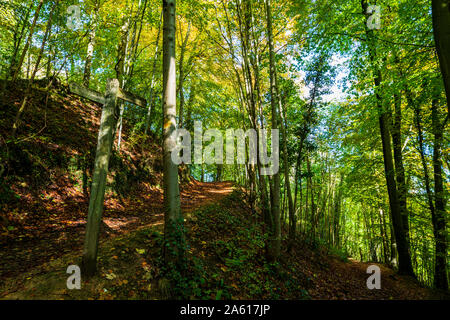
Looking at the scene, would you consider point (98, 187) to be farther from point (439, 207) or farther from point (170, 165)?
point (439, 207)

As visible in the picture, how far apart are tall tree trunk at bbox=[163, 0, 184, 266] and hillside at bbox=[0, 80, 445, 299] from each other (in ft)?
0.90

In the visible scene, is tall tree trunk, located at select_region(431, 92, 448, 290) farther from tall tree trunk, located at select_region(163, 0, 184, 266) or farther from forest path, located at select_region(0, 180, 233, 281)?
forest path, located at select_region(0, 180, 233, 281)

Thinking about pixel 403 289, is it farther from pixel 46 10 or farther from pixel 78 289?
pixel 46 10

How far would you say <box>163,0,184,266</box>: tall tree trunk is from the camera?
318cm

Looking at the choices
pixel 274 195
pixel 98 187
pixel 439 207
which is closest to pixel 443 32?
pixel 274 195

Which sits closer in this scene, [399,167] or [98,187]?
[98,187]

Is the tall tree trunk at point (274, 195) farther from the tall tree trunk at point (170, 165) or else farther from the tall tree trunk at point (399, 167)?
the tall tree trunk at point (399, 167)

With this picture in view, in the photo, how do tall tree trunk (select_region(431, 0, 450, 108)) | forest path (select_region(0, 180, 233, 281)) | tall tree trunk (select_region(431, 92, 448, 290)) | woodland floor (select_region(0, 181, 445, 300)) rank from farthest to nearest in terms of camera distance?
tall tree trunk (select_region(431, 92, 448, 290)), forest path (select_region(0, 180, 233, 281)), woodland floor (select_region(0, 181, 445, 300)), tall tree trunk (select_region(431, 0, 450, 108))

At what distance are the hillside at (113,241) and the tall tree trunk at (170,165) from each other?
0.90 feet

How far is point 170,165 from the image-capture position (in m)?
3.23

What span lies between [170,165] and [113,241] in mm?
2149

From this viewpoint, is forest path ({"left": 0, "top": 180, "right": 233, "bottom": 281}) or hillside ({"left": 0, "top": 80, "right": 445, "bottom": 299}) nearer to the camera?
hillside ({"left": 0, "top": 80, "right": 445, "bottom": 299})

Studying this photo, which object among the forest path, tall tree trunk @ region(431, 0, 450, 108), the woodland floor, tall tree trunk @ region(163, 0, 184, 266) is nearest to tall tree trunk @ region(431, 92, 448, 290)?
the woodland floor

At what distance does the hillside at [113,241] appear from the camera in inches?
114
